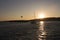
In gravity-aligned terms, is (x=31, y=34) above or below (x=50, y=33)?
above

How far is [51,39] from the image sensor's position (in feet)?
77.5

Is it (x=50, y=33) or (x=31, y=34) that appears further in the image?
(x=50, y=33)
